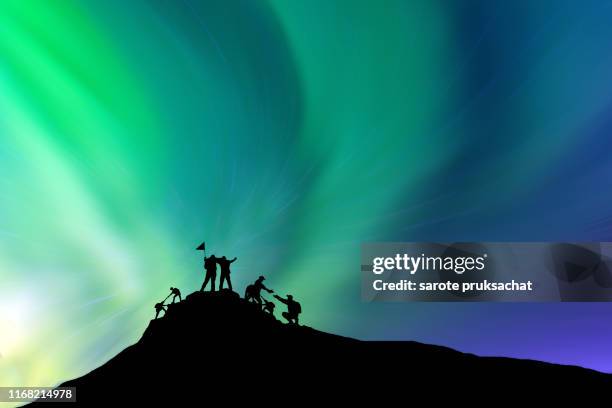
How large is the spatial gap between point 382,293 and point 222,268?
12.1 metres

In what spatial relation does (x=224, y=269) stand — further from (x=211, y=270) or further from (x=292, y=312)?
(x=292, y=312)

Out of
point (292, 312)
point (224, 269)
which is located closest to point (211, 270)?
point (224, 269)

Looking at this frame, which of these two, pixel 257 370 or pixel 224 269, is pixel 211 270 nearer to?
pixel 224 269

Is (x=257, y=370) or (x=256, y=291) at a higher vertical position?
(x=256, y=291)

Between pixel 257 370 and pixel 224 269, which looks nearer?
pixel 257 370

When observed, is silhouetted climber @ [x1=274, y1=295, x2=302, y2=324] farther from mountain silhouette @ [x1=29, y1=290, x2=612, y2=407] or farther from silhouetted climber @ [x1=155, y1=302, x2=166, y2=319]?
silhouetted climber @ [x1=155, y1=302, x2=166, y2=319]

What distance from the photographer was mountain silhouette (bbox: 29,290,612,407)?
23.5 meters

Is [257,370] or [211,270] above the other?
[211,270]

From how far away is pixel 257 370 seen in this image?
24641 millimetres

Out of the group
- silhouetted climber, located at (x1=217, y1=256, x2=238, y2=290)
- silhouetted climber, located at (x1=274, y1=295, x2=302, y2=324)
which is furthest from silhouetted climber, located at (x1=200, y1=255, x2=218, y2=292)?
silhouetted climber, located at (x1=274, y1=295, x2=302, y2=324)

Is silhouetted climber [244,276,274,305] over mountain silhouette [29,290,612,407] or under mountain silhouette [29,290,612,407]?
over

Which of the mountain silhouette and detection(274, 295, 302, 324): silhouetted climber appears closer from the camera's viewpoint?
the mountain silhouette

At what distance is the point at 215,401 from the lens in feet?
73.4

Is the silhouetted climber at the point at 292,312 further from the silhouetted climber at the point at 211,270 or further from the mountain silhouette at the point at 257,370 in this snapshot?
the silhouetted climber at the point at 211,270
